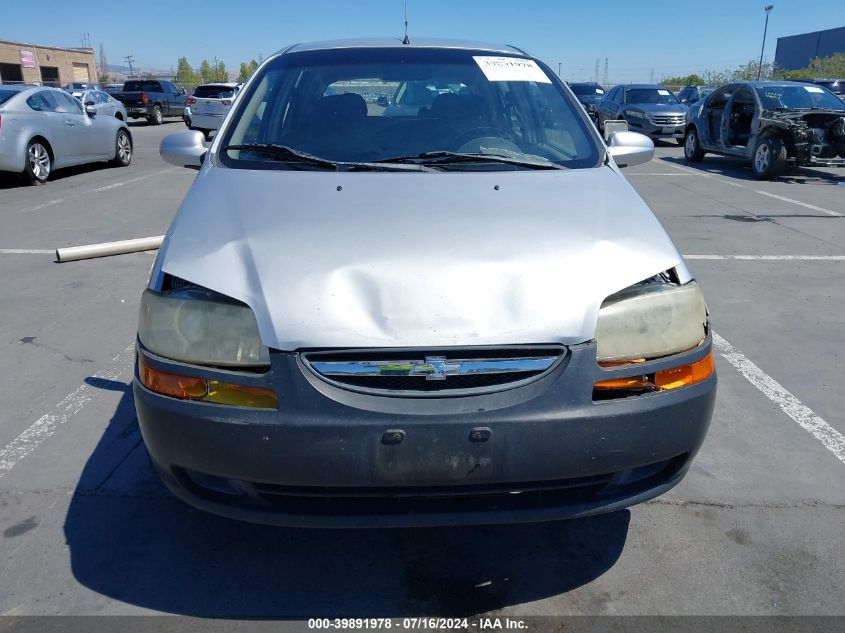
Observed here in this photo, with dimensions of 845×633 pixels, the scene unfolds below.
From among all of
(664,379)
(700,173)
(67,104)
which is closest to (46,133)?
(67,104)

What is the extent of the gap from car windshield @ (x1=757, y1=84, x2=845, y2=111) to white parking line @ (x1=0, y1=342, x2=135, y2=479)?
1165 cm

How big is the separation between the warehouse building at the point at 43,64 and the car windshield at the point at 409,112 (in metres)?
46.5

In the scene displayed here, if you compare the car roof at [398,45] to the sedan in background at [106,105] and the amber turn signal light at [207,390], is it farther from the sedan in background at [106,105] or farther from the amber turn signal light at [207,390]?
the sedan in background at [106,105]

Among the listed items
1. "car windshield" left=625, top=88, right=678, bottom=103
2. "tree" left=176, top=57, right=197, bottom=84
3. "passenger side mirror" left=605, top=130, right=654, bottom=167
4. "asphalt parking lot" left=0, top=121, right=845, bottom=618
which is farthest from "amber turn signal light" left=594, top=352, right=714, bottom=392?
"tree" left=176, top=57, right=197, bottom=84

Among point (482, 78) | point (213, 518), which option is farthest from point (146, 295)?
point (482, 78)

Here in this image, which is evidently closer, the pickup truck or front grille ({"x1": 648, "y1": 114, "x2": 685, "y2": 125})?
front grille ({"x1": 648, "y1": 114, "x2": 685, "y2": 125})

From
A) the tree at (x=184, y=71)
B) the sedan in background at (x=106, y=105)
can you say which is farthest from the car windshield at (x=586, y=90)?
the tree at (x=184, y=71)

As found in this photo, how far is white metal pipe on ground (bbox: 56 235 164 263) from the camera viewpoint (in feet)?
21.4

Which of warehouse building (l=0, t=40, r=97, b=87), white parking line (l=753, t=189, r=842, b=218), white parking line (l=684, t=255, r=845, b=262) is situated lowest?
white parking line (l=684, t=255, r=845, b=262)

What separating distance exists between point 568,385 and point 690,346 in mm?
483

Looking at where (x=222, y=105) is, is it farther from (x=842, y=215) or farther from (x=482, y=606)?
(x=482, y=606)

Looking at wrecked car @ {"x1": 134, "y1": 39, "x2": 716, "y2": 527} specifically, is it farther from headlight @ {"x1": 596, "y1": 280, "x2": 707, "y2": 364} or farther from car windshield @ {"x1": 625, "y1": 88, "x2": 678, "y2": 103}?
car windshield @ {"x1": 625, "y1": 88, "x2": 678, "y2": 103}

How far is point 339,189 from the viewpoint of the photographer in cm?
263

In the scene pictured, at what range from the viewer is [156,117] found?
89.0ft
